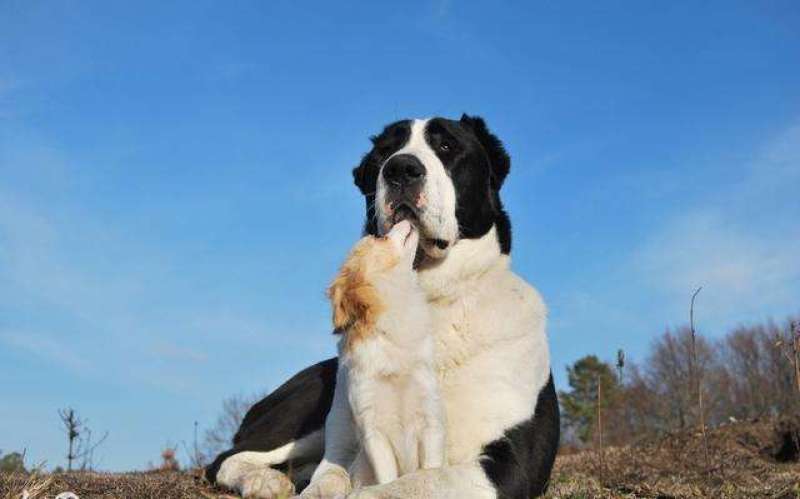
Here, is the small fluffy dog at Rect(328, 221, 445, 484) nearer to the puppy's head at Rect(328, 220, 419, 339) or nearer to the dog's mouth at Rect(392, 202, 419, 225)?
the puppy's head at Rect(328, 220, 419, 339)

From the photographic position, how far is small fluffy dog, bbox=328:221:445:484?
444 centimetres

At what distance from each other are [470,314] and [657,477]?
330 cm

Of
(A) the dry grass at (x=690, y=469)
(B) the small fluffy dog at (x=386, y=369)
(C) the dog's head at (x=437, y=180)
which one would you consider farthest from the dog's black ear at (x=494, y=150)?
(A) the dry grass at (x=690, y=469)

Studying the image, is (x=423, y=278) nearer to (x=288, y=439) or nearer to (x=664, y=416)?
(x=288, y=439)

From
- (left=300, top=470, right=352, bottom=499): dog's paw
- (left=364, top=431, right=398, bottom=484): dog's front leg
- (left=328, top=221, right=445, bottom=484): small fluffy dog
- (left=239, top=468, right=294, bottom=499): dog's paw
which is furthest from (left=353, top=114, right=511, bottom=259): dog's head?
(left=239, top=468, right=294, bottom=499): dog's paw

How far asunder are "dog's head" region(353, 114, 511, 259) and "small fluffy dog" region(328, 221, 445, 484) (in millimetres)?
701

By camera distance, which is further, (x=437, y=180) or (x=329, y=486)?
(x=437, y=180)

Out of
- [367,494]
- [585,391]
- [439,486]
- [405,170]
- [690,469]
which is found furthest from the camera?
[585,391]

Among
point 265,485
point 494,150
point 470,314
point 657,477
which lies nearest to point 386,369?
point 470,314

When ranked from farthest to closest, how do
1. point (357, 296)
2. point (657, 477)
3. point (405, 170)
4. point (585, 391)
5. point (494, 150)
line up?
point (585, 391)
point (657, 477)
point (494, 150)
point (405, 170)
point (357, 296)

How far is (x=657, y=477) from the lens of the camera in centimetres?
760

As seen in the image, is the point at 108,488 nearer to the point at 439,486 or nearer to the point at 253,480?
the point at 253,480

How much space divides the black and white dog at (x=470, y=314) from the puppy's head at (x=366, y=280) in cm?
55

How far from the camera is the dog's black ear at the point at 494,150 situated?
240 inches
